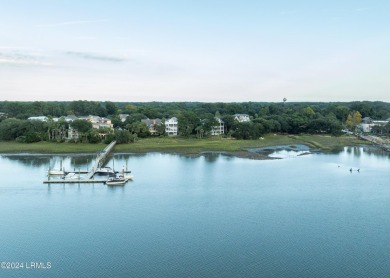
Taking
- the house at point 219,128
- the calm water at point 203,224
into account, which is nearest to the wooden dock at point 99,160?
the calm water at point 203,224

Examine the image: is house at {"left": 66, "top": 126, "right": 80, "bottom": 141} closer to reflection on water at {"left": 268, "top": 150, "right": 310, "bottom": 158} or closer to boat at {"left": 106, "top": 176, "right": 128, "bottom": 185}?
boat at {"left": 106, "top": 176, "right": 128, "bottom": 185}

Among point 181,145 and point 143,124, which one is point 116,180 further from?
point 143,124

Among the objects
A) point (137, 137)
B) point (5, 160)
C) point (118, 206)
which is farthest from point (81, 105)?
point (118, 206)

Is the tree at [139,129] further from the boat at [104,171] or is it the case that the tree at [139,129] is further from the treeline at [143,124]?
the boat at [104,171]

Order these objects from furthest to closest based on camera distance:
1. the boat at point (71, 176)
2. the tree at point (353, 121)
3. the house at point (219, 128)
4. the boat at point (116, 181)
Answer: the tree at point (353, 121) → the house at point (219, 128) → the boat at point (71, 176) → the boat at point (116, 181)

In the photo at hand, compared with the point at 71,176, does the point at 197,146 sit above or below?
above

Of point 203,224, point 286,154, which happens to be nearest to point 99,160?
point 203,224
